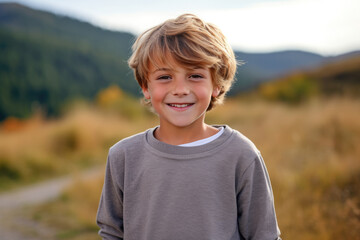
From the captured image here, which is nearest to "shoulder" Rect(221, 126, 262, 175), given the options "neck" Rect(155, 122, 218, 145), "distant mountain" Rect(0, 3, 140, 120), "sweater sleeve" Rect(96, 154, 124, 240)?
"neck" Rect(155, 122, 218, 145)

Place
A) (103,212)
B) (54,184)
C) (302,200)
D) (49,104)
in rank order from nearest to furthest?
(103,212) < (302,200) < (54,184) < (49,104)

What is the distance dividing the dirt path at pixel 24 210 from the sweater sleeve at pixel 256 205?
307cm

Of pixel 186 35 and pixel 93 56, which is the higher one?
pixel 186 35

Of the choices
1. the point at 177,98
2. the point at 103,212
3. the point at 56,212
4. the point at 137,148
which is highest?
the point at 177,98

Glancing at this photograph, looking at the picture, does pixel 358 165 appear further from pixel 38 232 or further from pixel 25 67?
pixel 25 67

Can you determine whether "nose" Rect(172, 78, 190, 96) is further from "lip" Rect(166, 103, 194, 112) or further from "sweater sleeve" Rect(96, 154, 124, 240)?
"sweater sleeve" Rect(96, 154, 124, 240)

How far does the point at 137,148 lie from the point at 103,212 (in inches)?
12.9

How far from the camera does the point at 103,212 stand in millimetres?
1640

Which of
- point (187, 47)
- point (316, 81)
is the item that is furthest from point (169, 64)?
point (316, 81)

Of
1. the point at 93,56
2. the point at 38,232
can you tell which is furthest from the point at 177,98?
the point at 93,56

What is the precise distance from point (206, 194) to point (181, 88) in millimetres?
435

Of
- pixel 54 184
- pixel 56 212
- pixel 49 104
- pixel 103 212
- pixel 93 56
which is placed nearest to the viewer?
pixel 103 212

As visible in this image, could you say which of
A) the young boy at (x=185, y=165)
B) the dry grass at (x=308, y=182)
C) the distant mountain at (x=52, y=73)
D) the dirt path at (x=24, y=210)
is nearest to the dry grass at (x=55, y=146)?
the dirt path at (x=24, y=210)

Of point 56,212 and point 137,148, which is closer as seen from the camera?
point 137,148
